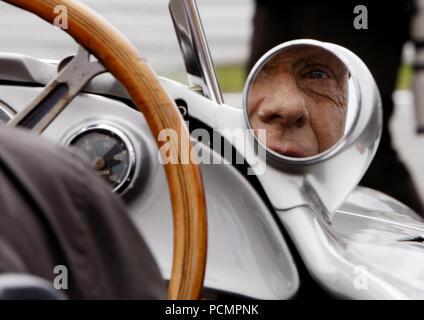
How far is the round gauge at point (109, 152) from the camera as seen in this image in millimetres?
1579

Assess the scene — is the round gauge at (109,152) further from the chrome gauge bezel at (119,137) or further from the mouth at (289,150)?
the mouth at (289,150)

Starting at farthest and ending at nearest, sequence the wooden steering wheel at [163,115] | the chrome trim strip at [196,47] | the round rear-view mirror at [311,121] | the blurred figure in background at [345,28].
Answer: the blurred figure in background at [345,28] → the chrome trim strip at [196,47] → the round rear-view mirror at [311,121] → the wooden steering wheel at [163,115]

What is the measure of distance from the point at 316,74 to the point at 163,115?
388mm

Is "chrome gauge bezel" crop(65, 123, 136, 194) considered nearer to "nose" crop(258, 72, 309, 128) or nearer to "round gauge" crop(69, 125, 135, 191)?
"round gauge" crop(69, 125, 135, 191)

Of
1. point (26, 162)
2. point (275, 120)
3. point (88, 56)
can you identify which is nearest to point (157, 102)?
point (88, 56)

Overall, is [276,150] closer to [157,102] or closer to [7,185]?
[157,102]

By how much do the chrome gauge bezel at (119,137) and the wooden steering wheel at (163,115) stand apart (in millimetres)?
203

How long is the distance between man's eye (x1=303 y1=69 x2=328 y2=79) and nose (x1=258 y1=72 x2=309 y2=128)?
0.10ft

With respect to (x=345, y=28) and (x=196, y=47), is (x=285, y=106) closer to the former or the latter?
(x=196, y=47)

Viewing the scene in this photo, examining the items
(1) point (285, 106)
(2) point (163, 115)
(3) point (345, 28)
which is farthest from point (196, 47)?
(3) point (345, 28)

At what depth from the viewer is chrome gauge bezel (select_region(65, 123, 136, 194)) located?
159 cm

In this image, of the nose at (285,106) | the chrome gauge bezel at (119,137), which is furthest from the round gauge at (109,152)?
the nose at (285,106)

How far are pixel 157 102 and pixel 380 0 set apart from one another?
2.73m

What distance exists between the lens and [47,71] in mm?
1702
